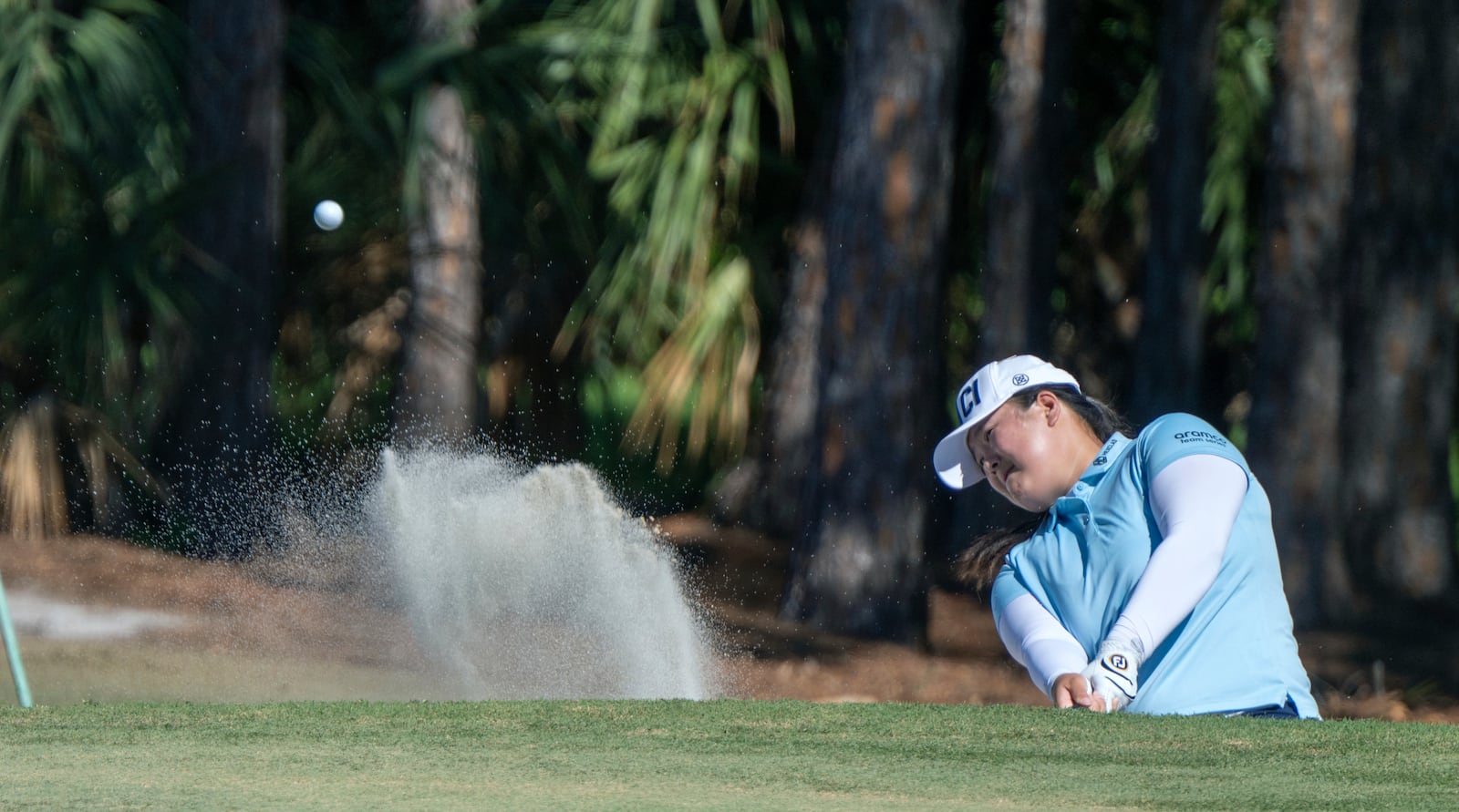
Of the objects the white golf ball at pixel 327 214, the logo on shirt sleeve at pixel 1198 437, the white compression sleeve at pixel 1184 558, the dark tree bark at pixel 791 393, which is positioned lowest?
the dark tree bark at pixel 791 393

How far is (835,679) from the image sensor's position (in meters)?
8.79

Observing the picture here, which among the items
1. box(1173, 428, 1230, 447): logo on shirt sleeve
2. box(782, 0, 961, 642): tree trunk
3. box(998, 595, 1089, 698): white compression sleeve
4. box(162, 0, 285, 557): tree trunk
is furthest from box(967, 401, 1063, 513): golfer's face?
box(162, 0, 285, 557): tree trunk

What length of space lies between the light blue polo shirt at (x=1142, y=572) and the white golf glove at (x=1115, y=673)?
20cm

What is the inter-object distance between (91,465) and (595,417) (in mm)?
7198

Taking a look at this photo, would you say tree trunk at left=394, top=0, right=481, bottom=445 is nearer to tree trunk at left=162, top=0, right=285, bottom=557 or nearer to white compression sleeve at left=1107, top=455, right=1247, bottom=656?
tree trunk at left=162, top=0, right=285, bottom=557

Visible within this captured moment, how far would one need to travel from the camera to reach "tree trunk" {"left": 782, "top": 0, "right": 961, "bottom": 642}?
9750 mm

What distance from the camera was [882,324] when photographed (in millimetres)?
9781

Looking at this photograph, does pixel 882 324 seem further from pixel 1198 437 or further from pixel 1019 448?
pixel 1198 437

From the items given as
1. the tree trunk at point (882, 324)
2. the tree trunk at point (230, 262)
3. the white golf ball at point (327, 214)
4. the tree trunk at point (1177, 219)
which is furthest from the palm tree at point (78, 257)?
the tree trunk at point (1177, 219)

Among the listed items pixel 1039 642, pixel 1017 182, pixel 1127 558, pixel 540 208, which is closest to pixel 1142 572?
pixel 1127 558

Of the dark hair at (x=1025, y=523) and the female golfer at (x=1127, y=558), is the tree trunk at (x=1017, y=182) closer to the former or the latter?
the dark hair at (x=1025, y=523)

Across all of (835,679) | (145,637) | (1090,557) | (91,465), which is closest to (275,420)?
(91,465)

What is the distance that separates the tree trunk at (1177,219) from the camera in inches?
444

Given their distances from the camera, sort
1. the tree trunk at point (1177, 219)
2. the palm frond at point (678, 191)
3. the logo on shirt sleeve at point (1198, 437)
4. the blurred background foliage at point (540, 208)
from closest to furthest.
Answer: the logo on shirt sleeve at point (1198, 437) < the blurred background foliage at point (540, 208) < the tree trunk at point (1177, 219) < the palm frond at point (678, 191)
